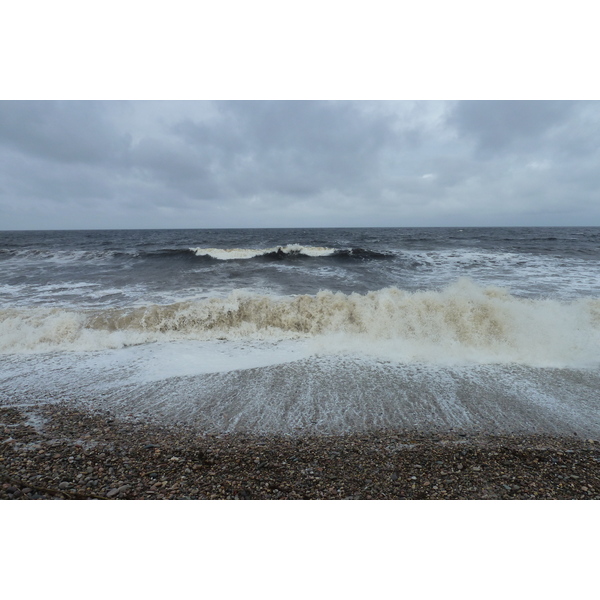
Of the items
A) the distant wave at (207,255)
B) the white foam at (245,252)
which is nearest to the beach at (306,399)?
the white foam at (245,252)

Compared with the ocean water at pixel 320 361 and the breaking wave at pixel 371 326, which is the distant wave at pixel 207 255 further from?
the breaking wave at pixel 371 326

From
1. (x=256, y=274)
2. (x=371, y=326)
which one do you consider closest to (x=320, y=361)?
(x=371, y=326)

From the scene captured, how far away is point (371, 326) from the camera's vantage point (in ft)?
21.1

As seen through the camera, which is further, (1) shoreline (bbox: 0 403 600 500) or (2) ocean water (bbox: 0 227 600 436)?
(2) ocean water (bbox: 0 227 600 436)

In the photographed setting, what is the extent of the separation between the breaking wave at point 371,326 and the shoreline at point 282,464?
7.37 ft

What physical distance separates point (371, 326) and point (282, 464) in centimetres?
407

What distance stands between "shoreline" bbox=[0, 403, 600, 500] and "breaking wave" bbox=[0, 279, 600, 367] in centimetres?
225

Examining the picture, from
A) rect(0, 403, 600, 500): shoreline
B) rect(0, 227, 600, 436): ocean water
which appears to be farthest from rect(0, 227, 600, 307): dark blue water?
rect(0, 403, 600, 500): shoreline

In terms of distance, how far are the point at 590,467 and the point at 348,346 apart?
11.4 feet

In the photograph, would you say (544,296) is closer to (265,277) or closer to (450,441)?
(450,441)

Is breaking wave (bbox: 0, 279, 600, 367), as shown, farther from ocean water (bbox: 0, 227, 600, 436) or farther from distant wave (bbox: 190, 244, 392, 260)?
distant wave (bbox: 190, 244, 392, 260)

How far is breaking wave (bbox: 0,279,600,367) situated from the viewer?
5.51 m

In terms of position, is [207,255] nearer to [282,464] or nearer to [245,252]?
[245,252]

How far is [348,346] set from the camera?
5742 millimetres
